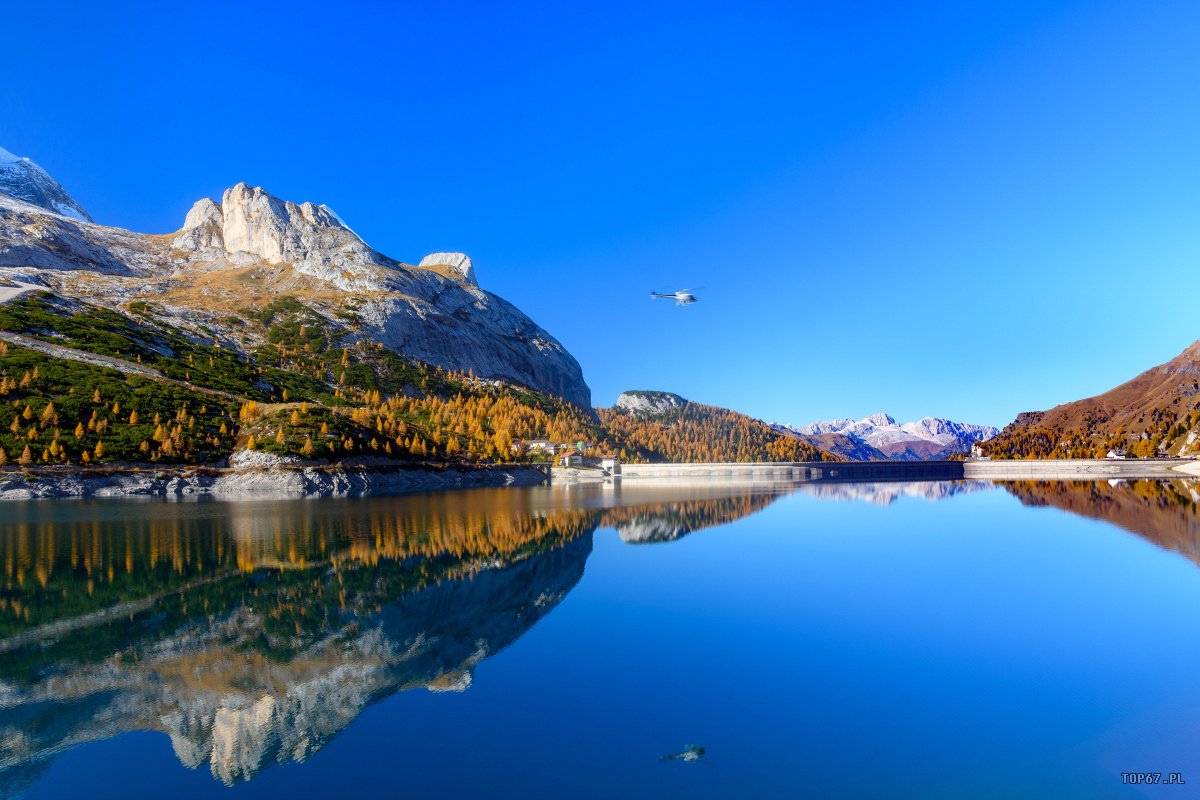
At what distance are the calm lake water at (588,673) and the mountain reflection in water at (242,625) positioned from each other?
0.12m

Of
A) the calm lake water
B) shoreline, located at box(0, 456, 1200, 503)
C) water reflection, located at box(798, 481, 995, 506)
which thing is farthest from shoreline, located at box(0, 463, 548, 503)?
water reflection, located at box(798, 481, 995, 506)

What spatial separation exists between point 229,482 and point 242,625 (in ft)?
267

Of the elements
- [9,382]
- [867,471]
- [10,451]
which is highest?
[9,382]

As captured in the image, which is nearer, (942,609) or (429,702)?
(429,702)

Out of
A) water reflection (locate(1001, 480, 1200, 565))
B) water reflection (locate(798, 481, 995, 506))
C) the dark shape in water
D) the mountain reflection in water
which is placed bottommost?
water reflection (locate(798, 481, 995, 506))

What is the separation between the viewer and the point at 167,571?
31422 mm

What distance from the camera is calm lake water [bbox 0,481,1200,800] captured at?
12.4 m

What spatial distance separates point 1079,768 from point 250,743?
1632 cm

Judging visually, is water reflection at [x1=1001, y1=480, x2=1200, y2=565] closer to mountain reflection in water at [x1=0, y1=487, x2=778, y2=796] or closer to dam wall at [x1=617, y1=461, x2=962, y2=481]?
mountain reflection in water at [x1=0, y1=487, x2=778, y2=796]

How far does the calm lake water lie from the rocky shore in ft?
172

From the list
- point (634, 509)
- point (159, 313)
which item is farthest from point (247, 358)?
point (634, 509)

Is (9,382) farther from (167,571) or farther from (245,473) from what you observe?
(167,571)

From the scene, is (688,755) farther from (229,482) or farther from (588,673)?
(229,482)

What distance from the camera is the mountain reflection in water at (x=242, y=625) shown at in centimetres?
1454
